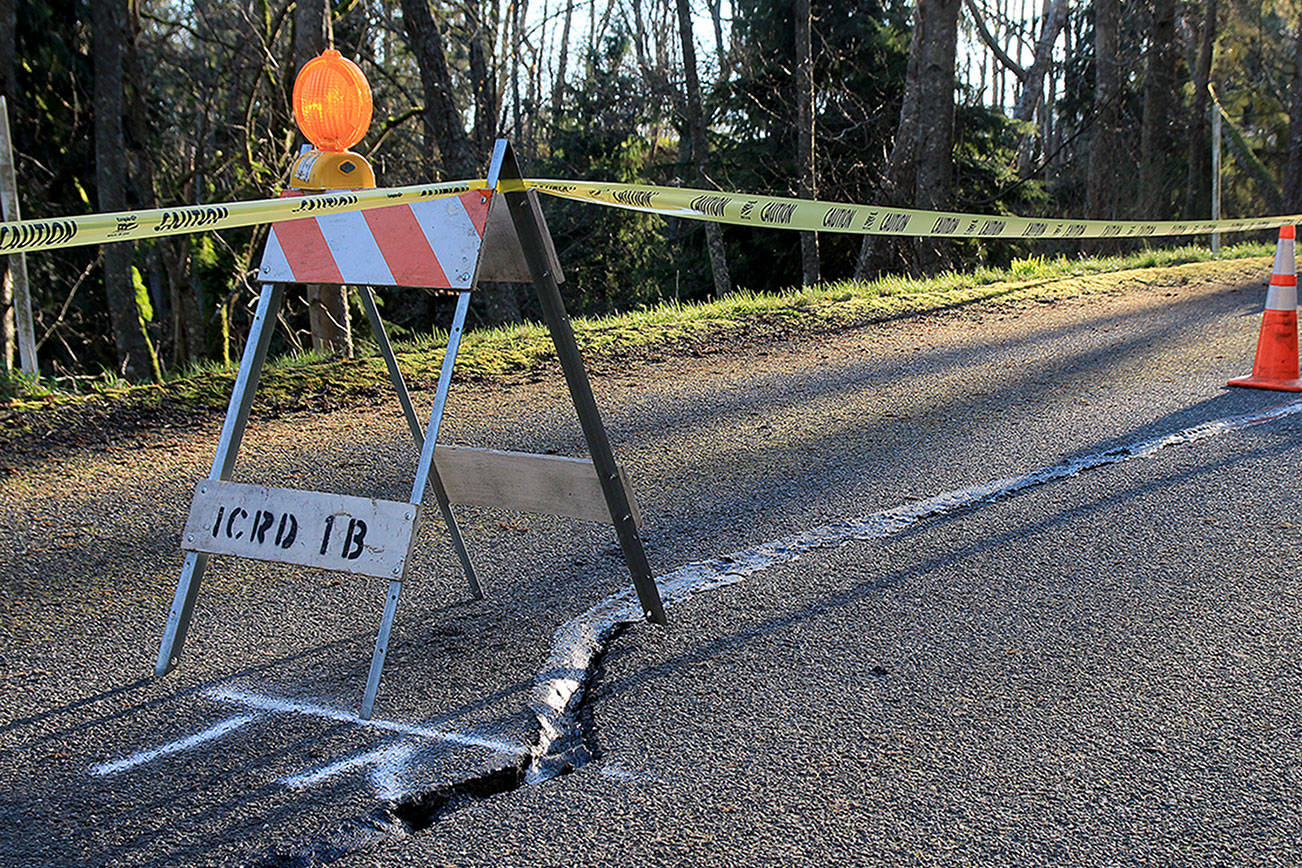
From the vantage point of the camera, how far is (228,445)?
3.63 metres

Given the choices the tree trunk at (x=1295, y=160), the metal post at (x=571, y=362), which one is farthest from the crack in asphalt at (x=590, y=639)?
the tree trunk at (x=1295, y=160)

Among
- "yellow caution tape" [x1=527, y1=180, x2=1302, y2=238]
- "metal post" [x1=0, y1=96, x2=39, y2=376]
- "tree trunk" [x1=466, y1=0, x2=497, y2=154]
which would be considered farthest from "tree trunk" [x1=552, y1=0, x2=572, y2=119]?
"yellow caution tape" [x1=527, y1=180, x2=1302, y2=238]

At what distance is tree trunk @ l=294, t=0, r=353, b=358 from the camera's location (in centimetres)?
994

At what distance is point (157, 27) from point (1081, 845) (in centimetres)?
2069

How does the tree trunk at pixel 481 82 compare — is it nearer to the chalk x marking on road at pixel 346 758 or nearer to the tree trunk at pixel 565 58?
the tree trunk at pixel 565 58

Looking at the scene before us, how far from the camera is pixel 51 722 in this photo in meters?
3.18

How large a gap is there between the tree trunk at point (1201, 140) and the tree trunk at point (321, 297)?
66.9ft

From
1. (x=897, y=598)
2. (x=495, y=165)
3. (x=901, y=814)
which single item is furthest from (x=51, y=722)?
(x=897, y=598)

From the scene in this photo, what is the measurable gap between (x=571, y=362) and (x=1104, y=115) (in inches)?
956

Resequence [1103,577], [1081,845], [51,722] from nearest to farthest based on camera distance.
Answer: [1081,845]
[51,722]
[1103,577]

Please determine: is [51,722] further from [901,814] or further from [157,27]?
[157,27]

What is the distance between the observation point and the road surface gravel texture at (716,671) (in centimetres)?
262

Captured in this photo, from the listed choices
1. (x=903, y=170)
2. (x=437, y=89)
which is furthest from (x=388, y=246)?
(x=903, y=170)

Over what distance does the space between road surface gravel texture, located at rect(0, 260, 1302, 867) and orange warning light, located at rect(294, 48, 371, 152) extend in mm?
1747
